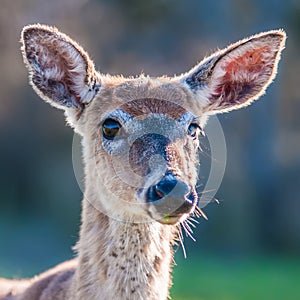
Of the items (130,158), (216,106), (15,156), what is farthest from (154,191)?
(15,156)

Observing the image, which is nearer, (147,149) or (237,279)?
(147,149)

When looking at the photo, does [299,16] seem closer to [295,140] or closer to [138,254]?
[295,140]

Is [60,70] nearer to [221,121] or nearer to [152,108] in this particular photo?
[152,108]

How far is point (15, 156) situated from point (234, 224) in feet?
18.1

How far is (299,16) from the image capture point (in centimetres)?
2106

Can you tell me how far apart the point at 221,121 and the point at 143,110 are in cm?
1484

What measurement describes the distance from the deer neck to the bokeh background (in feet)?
29.6

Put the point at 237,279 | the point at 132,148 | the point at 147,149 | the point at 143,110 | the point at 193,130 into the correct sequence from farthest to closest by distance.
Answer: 1. the point at 237,279
2. the point at 193,130
3. the point at 143,110
4. the point at 132,148
5. the point at 147,149

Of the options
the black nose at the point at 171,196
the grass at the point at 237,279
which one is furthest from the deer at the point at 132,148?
the grass at the point at 237,279

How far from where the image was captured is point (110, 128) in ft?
20.6

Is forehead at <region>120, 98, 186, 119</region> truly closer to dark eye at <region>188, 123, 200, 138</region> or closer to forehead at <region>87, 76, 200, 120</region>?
forehead at <region>87, 76, 200, 120</region>

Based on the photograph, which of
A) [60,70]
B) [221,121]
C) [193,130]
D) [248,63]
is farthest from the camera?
[221,121]

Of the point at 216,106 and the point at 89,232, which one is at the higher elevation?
the point at 216,106

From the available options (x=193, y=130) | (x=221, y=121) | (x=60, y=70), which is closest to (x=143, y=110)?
(x=193, y=130)
